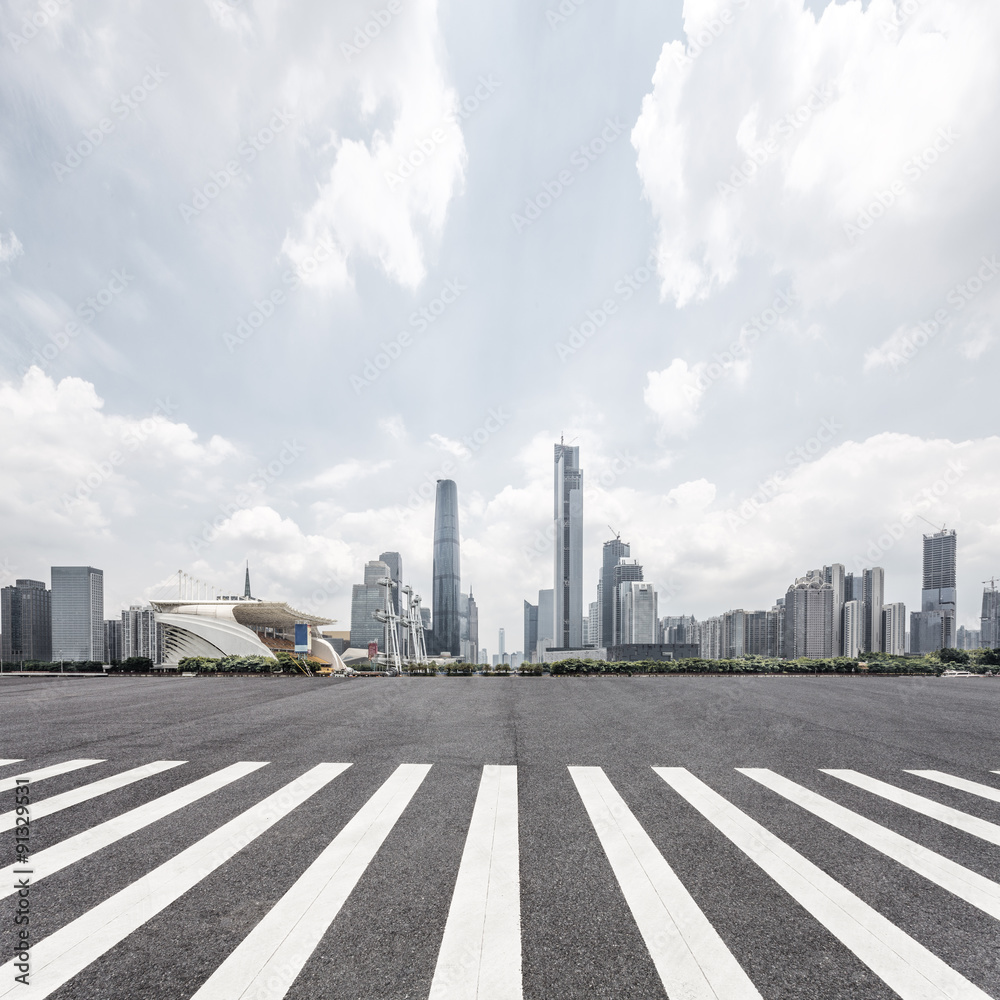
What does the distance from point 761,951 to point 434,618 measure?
195690mm

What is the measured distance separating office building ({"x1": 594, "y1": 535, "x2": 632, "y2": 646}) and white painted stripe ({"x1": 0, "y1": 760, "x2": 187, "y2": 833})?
165 meters

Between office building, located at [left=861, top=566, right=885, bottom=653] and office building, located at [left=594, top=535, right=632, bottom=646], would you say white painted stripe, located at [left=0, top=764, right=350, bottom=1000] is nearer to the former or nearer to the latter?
office building, located at [left=861, top=566, right=885, bottom=653]

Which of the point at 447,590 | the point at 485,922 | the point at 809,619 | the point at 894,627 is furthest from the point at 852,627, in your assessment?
the point at 447,590

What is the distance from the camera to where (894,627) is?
66.2 meters

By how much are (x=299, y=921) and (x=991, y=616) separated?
95866 mm

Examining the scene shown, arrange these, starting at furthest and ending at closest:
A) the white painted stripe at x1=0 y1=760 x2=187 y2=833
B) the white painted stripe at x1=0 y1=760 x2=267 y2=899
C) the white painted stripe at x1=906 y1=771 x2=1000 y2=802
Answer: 1. the white painted stripe at x1=906 y1=771 x2=1000 y2=802
2. the white painted stripe at x1=0 y1=760 x2=187 y2=833
3. the white painted stripe at x1=0 y1=760 x2=267 y2=899

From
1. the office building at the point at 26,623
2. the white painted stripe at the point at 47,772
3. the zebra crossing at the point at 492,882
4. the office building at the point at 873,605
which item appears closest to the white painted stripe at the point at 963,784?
the zebra crossing at the point at 492,882

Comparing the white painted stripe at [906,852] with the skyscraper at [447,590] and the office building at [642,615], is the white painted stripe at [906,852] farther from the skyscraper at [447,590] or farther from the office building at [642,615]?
the skyscraper at [447,590]

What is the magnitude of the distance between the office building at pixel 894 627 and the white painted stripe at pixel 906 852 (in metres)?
74.9

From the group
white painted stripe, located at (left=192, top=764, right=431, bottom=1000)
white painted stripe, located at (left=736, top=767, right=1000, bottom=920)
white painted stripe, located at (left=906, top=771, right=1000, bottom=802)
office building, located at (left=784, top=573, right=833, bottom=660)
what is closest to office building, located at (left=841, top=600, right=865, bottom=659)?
office building, located at (left=784, top=573, right=833, bottom=660)

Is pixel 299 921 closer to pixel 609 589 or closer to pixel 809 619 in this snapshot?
pixel 809 619

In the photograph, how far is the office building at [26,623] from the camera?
63062 millimetres

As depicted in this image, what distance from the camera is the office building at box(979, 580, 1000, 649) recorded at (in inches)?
2557

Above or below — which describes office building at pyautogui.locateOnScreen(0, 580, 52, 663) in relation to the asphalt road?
below
